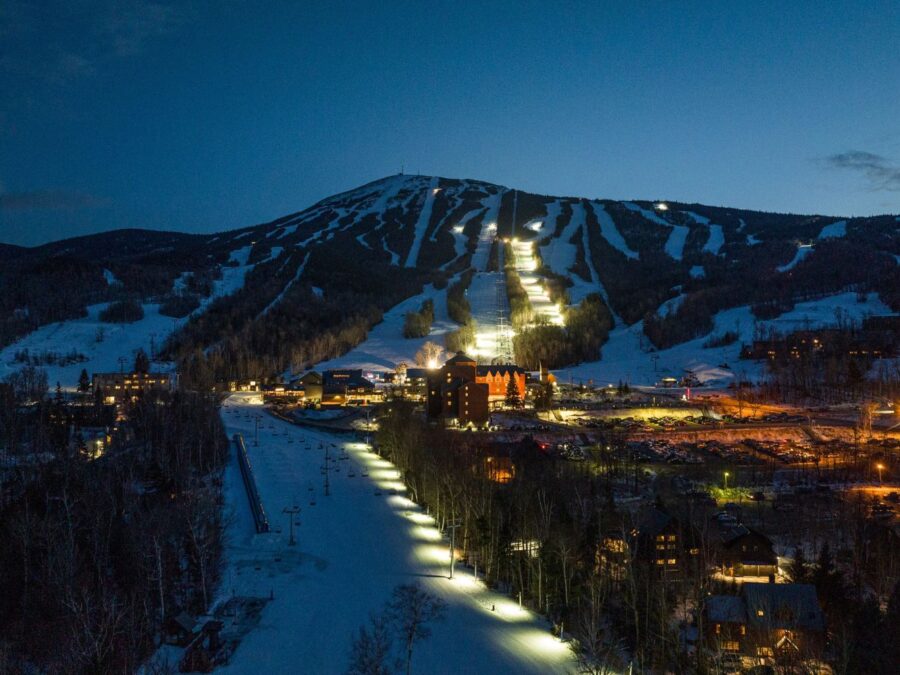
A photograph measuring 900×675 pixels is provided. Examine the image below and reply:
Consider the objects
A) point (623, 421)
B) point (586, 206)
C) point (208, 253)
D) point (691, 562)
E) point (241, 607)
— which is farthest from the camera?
point (586, 206)

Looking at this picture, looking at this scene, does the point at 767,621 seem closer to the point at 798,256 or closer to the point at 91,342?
the point at 91,342

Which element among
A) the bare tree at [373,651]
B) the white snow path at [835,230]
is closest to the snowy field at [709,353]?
the bare tree at [373,651]

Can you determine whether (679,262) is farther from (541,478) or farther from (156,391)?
(541,478)

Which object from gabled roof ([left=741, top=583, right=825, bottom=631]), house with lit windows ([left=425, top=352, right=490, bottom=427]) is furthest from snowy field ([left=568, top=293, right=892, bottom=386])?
gabled roof ([left=741, top=583, right=825, bottom=631])

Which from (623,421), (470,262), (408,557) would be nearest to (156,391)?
(623,421)

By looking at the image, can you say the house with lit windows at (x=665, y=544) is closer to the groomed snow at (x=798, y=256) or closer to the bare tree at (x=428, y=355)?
the bare tree at (x=428, y=355)

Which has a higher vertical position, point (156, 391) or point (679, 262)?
point (679, 262)

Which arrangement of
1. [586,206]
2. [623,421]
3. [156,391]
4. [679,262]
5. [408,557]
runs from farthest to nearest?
[586,206] < [679,262] < [156,391] < [623,421] < [408,557]
